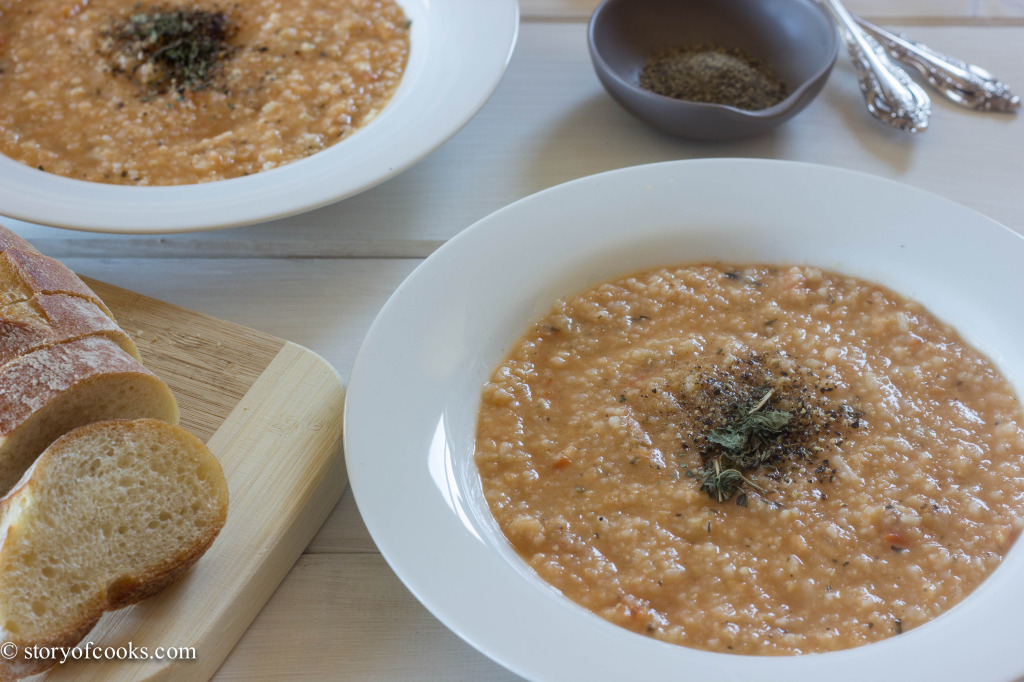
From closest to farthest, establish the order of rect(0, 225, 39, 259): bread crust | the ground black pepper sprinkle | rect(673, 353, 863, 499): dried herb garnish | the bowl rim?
1. rect(673, 353, 863, 499): dried herb garnish
2. rect(0, 225, 39, 259): bread crust
3. the bowl rim
4. the ground black pepper sprinkle

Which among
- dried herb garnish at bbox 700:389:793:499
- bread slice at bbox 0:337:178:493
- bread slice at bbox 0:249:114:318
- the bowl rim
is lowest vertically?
dried herb garnish at bbox 700:389:793:499

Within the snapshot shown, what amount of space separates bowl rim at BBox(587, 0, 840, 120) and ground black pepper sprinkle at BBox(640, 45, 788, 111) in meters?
0.04

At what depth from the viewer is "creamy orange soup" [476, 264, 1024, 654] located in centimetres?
167

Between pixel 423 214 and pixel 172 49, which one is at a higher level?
pixel 172 49

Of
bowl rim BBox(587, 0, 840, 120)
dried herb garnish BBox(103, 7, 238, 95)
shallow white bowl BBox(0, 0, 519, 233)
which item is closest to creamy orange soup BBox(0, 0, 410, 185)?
dried herb garnish BBox(103, 7, 238, 95)

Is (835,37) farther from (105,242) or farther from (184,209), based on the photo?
(105,242)

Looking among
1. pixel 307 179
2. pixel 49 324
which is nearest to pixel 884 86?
pixel 307 179

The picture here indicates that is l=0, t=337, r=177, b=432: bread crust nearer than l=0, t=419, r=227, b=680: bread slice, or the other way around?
l=0, t=419, r=227, b=680: bread slice

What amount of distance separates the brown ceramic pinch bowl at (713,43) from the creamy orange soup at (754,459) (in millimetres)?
648

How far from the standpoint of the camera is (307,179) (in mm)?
2412

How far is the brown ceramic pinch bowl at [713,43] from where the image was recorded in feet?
8.70

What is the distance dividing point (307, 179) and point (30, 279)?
80cm

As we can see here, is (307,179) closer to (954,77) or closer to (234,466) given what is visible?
(234,466)

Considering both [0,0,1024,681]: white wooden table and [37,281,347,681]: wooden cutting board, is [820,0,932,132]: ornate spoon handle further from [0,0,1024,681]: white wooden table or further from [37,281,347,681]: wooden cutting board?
[37,281,347,681]: wooden cutting board
